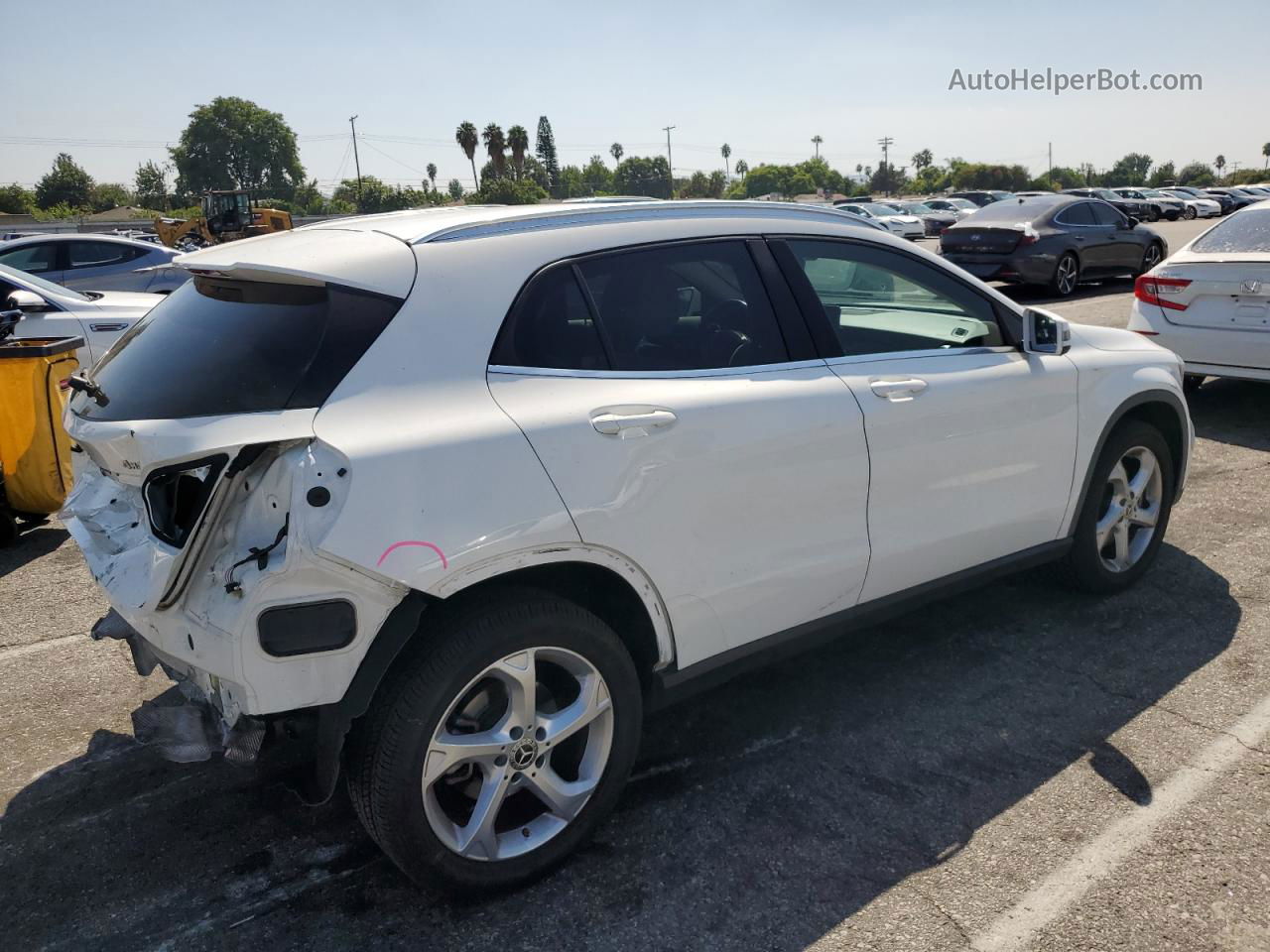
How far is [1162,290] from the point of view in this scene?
23.8 ft

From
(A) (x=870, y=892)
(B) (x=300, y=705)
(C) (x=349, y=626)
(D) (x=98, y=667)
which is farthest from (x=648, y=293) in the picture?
(D) (x=98, y=667)

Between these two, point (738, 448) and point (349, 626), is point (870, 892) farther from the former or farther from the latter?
point (349, 626)

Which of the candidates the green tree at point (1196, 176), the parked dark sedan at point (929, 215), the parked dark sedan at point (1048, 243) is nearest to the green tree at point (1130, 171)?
the green tree at point (1196, 176)

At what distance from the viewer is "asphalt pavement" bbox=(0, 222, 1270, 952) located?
8.34 ft

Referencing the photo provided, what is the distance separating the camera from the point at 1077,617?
427cm

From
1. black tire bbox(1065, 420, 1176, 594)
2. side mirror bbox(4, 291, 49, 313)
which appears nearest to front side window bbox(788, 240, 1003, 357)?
black tire bbox(1065, 420, 1176, 594)

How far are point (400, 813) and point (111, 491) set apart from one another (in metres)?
1.26

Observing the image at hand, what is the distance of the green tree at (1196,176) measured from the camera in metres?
94.8

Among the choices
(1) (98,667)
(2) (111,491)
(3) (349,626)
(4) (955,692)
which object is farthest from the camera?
(1) (98,667)

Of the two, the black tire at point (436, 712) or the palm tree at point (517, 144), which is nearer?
the black tire at point (436, 712)

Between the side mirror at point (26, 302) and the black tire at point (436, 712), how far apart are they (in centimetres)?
588

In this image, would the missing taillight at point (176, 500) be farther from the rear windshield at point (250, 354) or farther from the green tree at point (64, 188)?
the green tree at point (64, 188)

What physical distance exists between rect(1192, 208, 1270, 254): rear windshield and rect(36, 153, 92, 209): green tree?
116335mm

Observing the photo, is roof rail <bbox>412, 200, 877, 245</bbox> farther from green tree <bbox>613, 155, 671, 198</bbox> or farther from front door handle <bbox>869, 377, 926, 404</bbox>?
green tree <bbox>613, 155, 671, 198</bbox>
